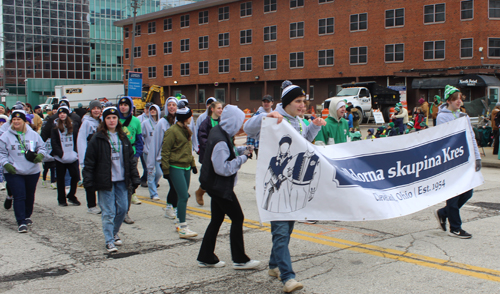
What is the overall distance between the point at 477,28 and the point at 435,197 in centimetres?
3472

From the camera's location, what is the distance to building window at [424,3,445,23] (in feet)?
122

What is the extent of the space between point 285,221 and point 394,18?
3834 cm

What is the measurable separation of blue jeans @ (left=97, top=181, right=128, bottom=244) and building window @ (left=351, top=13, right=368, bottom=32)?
38154mm

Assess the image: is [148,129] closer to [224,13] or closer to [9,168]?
[9,168]

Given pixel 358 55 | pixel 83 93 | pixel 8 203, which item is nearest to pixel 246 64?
pixel 358 55

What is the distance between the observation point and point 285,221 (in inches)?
179

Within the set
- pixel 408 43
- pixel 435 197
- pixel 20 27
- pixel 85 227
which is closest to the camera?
pixel 435 197

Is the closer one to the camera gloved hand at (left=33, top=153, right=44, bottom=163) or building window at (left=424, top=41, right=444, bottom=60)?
gloved hand at (left=33, top=153, right=44, bottom=163)

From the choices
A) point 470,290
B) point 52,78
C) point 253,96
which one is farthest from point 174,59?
point 470,290

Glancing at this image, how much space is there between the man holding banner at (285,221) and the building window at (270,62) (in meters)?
42.7

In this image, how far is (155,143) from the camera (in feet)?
24.8

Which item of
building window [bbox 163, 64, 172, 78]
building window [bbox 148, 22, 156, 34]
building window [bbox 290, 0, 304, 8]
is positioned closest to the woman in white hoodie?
building window [bbox 290, 0, 304, 8]

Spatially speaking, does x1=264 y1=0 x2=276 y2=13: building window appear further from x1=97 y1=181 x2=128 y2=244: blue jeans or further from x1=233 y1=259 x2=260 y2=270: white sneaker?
x1=233 y1=259 x2=260 y2=270: white sneaker

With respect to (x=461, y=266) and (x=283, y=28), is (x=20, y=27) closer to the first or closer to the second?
(x=283, y=28)
